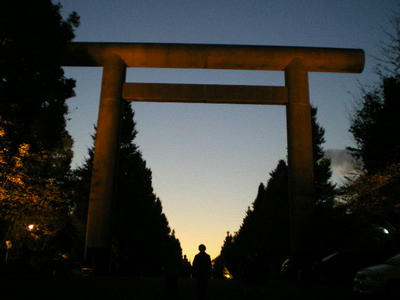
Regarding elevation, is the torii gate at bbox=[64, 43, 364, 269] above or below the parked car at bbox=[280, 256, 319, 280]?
above

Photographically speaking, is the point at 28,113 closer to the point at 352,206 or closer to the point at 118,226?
the point at 352,206

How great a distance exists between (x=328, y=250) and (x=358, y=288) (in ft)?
40.7

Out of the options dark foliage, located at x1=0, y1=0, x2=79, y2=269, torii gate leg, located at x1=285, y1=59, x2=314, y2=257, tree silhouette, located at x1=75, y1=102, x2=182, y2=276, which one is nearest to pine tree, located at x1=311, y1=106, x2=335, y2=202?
tree silhouette, located at x1=75, y1=102, x2=182, y2=276

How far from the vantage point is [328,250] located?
21.6m

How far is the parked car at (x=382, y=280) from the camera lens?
8.88 m

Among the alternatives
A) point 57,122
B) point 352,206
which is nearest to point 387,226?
point 352,206

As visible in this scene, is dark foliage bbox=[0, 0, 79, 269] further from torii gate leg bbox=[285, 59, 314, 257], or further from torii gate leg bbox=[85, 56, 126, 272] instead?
torii gate leg bbox=[285, 59, 314, 257]

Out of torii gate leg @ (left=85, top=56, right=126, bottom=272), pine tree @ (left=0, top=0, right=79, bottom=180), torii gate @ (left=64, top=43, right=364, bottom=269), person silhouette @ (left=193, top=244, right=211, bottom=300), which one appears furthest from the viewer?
torii gate @ (left=64, top=43, right=364, bottom=269)

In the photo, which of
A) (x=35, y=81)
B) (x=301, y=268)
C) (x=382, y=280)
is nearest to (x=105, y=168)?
(x=35, y=81)

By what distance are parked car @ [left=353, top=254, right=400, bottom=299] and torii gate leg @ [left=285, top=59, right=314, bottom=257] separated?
7.94 metres

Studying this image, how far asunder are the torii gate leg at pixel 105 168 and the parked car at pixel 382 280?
1098 cm

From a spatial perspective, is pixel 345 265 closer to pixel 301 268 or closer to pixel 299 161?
pixel 301 268

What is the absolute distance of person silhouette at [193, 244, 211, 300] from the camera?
8.59 meters

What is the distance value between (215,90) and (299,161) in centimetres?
489
